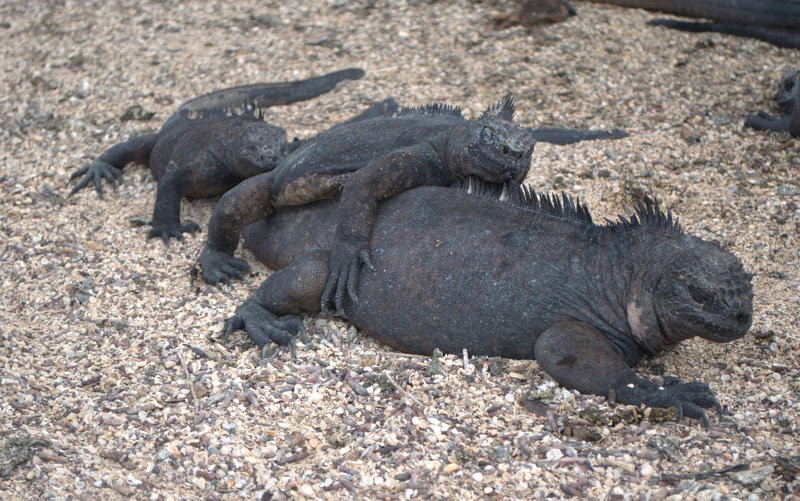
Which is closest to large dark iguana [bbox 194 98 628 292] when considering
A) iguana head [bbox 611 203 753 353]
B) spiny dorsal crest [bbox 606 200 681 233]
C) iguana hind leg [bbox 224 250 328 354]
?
iguana hind leg [bbox 224 250 328 354]

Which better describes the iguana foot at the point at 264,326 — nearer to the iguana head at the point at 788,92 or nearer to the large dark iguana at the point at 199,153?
the large dark iguana at the point at 199,153

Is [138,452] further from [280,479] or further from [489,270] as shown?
[489,270]

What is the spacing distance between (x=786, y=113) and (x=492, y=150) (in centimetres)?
312

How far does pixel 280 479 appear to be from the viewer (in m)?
2.70

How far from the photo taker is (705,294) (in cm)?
296

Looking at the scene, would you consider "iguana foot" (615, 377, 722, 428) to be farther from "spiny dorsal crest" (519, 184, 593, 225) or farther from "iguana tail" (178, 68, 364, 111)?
"iguana tail" (178, 68, 364, 111)

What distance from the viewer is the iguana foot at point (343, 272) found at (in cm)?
361

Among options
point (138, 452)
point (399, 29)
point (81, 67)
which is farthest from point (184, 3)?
point (138, 452)

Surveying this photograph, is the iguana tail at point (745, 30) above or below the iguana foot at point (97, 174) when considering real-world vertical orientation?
above

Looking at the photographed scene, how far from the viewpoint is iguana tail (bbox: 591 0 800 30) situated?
6414 millimetres

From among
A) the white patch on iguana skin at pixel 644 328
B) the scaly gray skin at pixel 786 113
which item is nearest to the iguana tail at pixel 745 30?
the scaly gray skin at pixel 786 113

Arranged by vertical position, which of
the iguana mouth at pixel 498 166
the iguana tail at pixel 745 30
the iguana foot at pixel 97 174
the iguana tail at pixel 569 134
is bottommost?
the iguana foot at pixel 97 174

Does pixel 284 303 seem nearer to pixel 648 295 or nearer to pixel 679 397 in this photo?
pixel 648 295

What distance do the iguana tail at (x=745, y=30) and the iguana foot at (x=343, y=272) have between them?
4470mm
